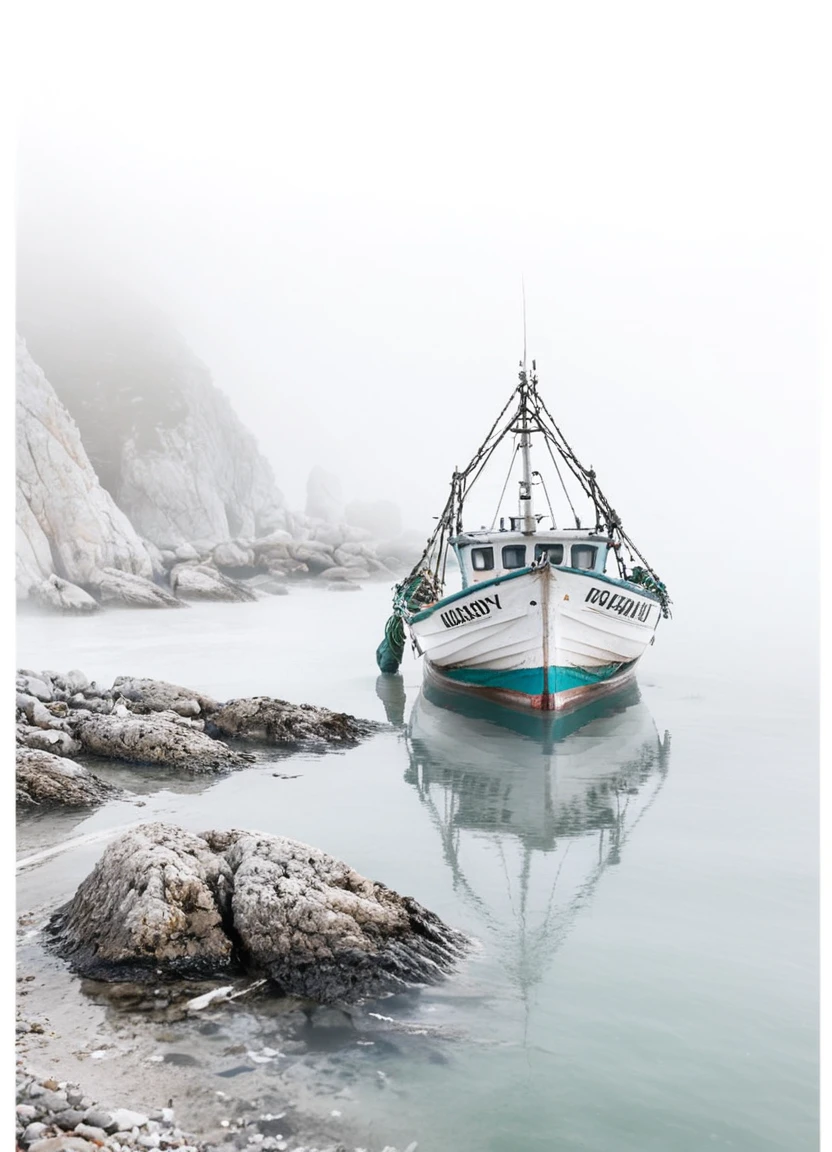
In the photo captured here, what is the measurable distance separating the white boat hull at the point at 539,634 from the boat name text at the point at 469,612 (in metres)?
0.01

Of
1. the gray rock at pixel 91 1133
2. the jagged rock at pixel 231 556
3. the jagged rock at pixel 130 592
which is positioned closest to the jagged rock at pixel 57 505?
the jagged rock at pixel 130 592

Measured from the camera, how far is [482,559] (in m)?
13.1

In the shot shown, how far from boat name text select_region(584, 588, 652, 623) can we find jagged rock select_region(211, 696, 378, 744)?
3.35m

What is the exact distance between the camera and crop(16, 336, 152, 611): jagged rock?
94.1 feet

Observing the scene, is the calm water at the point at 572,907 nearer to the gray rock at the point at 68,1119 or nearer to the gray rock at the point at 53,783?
the gray rock at the point at 53,783

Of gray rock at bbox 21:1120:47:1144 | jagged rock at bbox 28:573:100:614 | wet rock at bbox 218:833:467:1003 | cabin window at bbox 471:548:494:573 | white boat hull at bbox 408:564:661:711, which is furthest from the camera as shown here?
jagged rock at bbox 28:573:100:614

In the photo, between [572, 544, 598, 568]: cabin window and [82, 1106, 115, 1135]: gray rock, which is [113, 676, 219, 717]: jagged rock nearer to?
[572, 544, 598, 568]: cabin window

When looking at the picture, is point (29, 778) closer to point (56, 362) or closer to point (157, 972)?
point (157, 972)

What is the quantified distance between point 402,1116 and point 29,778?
475 centimetres

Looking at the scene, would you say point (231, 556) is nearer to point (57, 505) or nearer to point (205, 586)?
point (205, 586)

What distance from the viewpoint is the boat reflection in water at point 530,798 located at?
5.73 metres

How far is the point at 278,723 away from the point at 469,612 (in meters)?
2.95

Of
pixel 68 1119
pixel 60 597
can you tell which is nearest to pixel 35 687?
pixel 68 1119

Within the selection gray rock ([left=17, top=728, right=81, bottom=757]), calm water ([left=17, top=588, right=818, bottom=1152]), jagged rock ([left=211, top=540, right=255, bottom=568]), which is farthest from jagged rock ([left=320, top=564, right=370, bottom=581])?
gray rock ([left=17, top=728, right=81, bottom=757])
